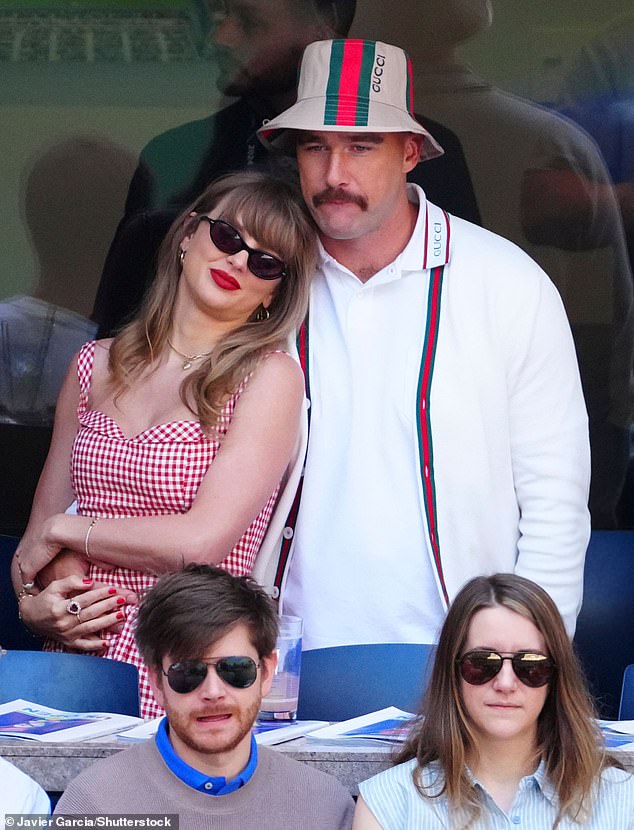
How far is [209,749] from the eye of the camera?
2297 millimetres

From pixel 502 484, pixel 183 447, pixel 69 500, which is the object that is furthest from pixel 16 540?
pixel 502 484

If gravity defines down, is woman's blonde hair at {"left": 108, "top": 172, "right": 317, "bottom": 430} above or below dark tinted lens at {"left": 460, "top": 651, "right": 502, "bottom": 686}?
above

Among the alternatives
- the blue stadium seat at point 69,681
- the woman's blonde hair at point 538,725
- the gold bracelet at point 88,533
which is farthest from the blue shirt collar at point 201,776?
the gold bracelet at point 88,533

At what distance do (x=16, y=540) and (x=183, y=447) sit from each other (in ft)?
3.03

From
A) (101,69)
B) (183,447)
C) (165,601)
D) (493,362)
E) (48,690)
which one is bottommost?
(48,690)

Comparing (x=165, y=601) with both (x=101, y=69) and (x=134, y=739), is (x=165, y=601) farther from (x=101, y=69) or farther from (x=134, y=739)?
(x=101, y=69)

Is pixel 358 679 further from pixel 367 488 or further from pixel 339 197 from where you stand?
pixel 339 197

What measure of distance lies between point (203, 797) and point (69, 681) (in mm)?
756

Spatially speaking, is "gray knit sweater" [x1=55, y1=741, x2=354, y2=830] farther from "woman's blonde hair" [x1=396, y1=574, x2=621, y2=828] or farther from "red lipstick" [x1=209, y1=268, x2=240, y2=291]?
"red lipstick" [x1=209, y1=268, x2=240, y2=291]

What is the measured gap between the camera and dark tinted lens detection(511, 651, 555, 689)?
8.11 ft

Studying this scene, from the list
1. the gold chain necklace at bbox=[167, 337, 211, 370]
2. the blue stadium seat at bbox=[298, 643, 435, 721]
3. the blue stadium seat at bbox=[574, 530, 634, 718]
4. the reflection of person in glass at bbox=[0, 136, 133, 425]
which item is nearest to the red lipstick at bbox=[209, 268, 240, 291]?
the gold chain necklace at bbox=[167, 337, 211, 370]

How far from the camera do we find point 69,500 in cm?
349

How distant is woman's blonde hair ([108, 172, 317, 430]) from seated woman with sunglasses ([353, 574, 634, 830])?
0.98m

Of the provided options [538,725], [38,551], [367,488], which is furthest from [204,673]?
[367,488]
